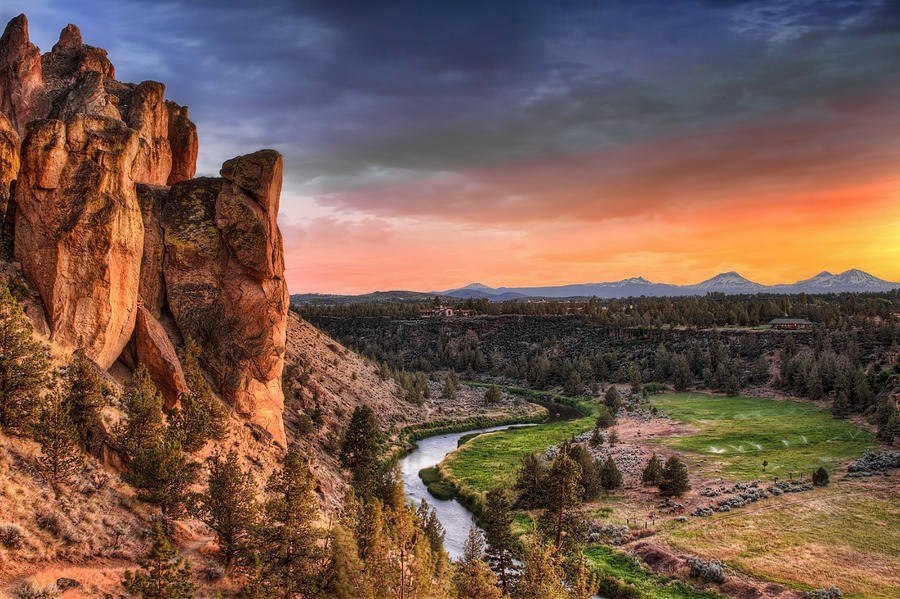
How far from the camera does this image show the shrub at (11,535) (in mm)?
18938

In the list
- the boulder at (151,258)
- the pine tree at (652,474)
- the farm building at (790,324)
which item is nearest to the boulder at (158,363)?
the boulder at (151,258)

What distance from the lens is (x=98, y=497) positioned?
2361 centimetres

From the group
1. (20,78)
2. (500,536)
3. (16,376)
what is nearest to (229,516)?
(16,376)

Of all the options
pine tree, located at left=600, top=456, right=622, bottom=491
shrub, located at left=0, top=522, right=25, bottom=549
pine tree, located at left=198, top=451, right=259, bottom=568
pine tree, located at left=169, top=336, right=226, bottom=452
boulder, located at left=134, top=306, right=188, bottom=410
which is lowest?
pine tree, located at left=600, top=456, right=622, bottom=491

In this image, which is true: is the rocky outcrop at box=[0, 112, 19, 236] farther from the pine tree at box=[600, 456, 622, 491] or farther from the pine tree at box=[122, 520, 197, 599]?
the pine tree at box=[600, 456, 622, 491]

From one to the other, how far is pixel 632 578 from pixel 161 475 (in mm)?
32125

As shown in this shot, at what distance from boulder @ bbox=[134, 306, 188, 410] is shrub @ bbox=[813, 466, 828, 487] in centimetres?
5674

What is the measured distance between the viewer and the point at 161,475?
81.9ft

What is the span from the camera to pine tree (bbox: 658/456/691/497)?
54750mm

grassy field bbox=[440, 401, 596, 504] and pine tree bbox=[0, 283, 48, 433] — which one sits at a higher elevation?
pine tree bbox=[0, 283, 48, 433]

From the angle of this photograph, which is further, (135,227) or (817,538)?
(817,538)

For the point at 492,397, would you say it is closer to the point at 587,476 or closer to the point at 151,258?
the point at 587,476

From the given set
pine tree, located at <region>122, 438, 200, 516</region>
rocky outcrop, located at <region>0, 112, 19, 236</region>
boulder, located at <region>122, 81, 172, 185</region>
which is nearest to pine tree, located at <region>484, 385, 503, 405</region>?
boulder, located at <region>122, 81, 172, 185</region>

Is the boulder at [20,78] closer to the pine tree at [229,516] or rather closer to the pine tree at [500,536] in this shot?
the pine tree at [229,516]
